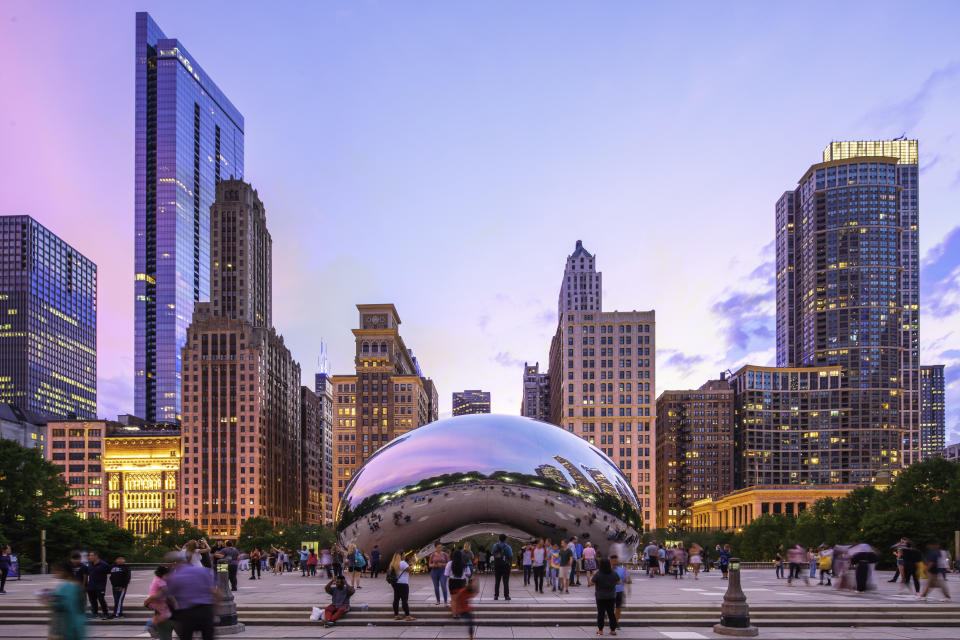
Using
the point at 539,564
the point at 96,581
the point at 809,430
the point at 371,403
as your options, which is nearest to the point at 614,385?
the point at 371,403

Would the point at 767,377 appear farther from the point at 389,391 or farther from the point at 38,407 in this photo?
the point at 38,407

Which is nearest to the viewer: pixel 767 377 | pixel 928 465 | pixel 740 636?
pixel 740 636

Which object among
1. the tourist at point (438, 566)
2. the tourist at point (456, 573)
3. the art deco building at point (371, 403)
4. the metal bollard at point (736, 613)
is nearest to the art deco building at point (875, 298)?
the art deco building at point (371, 403)

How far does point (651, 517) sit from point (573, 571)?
92.5 metres

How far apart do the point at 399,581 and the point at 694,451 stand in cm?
18316

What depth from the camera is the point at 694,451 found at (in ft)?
616

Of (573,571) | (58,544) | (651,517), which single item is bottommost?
(651,517)

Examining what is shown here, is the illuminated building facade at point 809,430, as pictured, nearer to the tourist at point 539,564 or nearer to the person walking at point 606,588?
the tourist at point 539,564

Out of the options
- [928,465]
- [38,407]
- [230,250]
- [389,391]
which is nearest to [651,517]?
[928,465]

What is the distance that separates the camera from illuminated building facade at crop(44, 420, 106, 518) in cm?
15125

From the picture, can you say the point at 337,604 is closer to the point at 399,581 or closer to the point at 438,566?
the point at 399,581

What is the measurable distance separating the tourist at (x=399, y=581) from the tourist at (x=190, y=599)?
256 inches

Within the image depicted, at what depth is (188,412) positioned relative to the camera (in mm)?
154750

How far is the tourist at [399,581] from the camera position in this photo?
1590 cm
